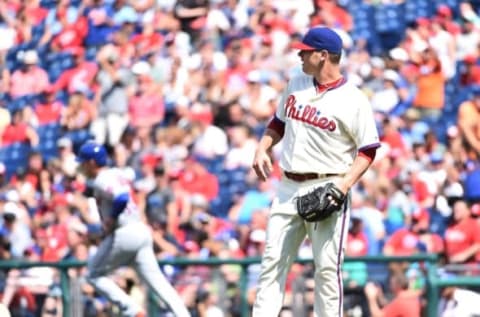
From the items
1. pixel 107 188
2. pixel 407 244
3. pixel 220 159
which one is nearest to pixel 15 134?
pixel 220 159

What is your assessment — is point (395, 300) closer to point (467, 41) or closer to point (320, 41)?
point (320, 41)

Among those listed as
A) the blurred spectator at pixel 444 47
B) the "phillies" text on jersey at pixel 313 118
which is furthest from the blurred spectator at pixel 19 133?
the "phillies" text on jersey at pixel 313 118

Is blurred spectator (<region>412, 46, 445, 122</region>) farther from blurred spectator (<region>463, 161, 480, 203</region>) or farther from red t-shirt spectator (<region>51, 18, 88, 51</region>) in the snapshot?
red t-shirt spectator (<region>51, 18, 88, 51</region>)

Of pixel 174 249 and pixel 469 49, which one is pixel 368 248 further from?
pixel 469 49

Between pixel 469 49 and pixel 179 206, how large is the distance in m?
4.14

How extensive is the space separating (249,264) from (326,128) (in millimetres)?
3419

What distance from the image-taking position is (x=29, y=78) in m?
20.3

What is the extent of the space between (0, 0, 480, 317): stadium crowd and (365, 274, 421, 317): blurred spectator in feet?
1.94

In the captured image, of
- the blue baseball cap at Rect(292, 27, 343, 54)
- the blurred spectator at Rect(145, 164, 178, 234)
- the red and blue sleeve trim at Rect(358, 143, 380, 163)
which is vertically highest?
the blue baseball cap at Rect(292, 27, 343, 54)

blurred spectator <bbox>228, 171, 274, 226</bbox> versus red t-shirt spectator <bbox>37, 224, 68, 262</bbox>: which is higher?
blurred spectator <bbox>228, 171, 274, 226</bbox>

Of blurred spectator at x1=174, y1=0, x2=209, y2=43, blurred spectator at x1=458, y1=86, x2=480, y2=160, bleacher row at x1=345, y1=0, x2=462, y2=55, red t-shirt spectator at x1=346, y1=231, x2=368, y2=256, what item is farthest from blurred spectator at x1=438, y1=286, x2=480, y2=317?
blurred spectator at x1=174, y1=0, x2=209, y2=43

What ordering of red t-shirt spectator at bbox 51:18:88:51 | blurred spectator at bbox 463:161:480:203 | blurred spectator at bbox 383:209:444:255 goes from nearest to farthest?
blurred spectator at bbox 383:209:444:255 → blurred spectator at bbox 463:161:480:203 → red t-shirt spectator at bbox 51:18:88:51

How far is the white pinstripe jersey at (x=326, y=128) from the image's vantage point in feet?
29.5

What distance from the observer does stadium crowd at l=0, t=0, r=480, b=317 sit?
14.0m
